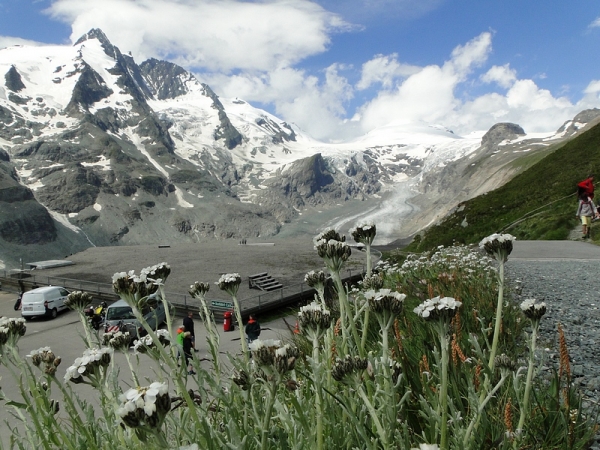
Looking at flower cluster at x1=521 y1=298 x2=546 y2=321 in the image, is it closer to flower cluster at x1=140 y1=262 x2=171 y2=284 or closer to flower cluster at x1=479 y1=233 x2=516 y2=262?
flower cluster at x1=479 y1=233 x2=516 y2=262

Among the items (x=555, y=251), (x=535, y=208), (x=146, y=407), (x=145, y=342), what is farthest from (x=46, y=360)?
(x=535, y=208)

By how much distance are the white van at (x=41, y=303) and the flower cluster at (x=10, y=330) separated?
27047 mm

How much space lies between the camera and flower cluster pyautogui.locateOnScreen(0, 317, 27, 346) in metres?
3.89

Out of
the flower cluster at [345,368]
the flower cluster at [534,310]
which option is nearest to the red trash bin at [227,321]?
the flower cluster at [534,310]

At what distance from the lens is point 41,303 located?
90.0ft

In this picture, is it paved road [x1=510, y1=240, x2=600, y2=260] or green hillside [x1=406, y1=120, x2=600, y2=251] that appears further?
green hillside [x1=406, y1=120, x2=600, y2=251]

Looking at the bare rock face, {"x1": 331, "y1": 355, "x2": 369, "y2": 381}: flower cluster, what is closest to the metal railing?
{"x1": 331, "y1": 355, "x2": 369, "y2": 381}: flower cluster

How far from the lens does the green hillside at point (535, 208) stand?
98.0ft

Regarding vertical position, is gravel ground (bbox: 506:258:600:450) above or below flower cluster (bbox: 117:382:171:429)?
below

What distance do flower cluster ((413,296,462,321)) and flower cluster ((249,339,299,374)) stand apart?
92cm

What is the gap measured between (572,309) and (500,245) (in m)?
6.42

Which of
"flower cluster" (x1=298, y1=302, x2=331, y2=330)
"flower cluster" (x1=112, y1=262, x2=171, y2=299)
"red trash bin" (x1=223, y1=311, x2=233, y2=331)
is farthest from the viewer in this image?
"red trash bin" (x1=223, y1=311, x2=233, y2=331)

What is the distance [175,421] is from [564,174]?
55.8 metres

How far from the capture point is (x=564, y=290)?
10.8 metres
